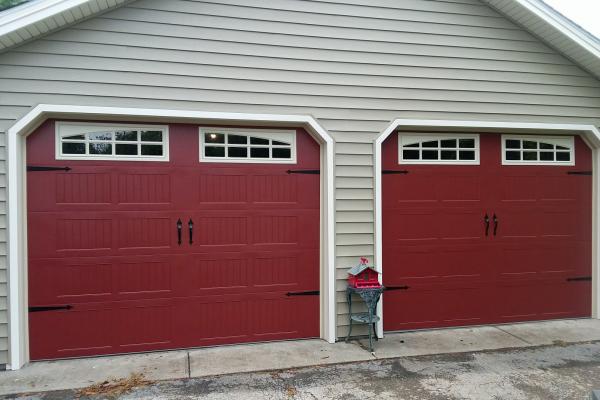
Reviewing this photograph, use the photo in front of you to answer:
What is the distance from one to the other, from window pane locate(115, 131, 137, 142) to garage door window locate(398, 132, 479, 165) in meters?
2.70

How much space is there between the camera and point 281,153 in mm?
4262

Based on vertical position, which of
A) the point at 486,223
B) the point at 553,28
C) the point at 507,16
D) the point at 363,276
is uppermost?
the point at 507,16

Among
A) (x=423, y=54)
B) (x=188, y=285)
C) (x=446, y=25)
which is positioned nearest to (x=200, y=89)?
(x=188, y=285)

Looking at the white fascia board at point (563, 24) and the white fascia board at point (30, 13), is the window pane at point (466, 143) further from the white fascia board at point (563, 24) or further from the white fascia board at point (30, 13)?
the white fascia board at point (30, 13)

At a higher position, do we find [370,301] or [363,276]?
[363,276]

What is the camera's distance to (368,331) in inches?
170

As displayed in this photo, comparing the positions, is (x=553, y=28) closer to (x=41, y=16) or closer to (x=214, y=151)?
(x=214, y=151)

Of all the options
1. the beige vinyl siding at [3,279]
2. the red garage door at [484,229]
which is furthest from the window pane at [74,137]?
the red garage door at [484,229]

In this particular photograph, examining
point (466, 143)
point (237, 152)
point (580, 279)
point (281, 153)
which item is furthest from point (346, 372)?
point (580, 279)

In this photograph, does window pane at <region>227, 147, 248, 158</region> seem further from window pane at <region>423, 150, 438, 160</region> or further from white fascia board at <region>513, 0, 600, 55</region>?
white fascia board at <region>513, 0, 600, 55</region>

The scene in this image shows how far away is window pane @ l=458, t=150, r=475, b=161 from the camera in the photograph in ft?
→ 15.4

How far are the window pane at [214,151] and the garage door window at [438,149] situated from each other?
74.5 inches

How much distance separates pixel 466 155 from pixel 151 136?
3.37 m

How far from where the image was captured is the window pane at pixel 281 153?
4246 mm
